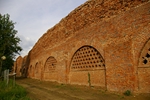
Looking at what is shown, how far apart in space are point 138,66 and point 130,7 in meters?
2.85

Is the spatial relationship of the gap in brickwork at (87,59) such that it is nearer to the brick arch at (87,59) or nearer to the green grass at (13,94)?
the brick arch at (87,59)

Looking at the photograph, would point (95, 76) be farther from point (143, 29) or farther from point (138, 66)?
point (143, 29)

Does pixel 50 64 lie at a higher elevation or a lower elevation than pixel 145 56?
lower

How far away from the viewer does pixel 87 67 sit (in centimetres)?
849

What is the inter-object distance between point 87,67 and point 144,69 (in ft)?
11.8

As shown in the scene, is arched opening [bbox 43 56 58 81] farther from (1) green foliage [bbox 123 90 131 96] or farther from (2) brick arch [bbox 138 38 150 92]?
(2) brick arch [bbox 138 38 150 92]

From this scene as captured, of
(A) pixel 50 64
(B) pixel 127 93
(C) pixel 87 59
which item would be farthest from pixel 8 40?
(B) pixel 127 93

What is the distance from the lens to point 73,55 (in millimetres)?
9750

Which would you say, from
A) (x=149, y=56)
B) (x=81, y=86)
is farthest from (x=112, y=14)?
(x=81, y=86)

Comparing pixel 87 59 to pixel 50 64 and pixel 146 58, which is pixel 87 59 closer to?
pixel 146 58

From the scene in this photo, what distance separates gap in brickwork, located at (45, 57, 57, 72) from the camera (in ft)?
42.4

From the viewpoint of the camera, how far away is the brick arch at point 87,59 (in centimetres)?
779

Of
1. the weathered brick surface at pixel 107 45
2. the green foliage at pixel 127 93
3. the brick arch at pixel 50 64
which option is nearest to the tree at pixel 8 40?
the brick arch at pixel 50 64

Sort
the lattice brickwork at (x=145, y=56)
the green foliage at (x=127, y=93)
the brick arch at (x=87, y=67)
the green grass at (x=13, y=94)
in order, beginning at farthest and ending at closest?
the brick arch at (x=87, y=67), the green foliage at (x=127, y=93), the lattice brickwork at (x=145, y=56), the green grass at (x=13, y=94)
